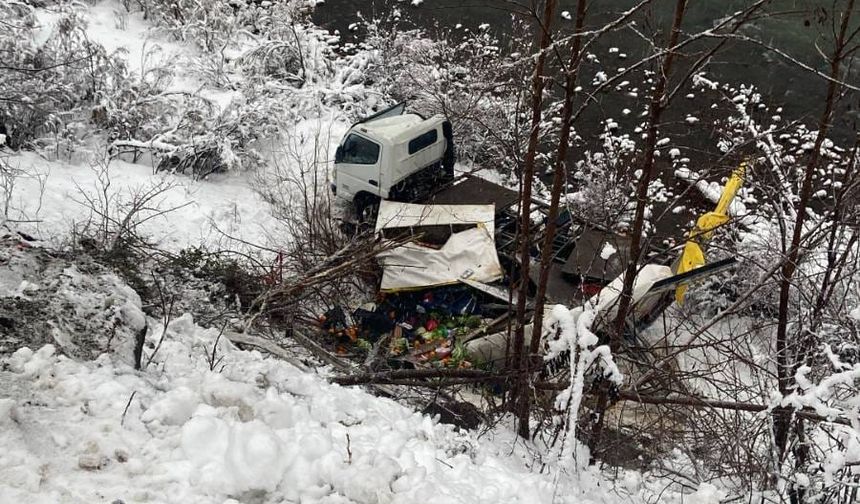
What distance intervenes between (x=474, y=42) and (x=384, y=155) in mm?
6554

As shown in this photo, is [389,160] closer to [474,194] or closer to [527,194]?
[474,194]

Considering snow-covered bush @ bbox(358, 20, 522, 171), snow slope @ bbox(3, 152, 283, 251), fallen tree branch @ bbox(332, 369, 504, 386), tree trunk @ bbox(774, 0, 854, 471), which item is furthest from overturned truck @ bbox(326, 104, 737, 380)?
tree trunk @ bbox(774, 0, 854, 471)

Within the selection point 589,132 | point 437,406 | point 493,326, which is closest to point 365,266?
point 493,326

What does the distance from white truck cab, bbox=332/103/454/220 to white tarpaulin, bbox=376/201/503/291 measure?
47.4 inches

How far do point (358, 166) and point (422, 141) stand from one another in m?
1.09

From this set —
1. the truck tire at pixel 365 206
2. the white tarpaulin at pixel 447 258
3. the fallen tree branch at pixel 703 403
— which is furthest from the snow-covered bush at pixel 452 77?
the fallen tree branch at pixel 703 403

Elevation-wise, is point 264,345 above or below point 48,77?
below

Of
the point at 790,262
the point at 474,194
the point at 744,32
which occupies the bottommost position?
the point at 474,194

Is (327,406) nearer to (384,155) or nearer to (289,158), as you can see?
(384,155)

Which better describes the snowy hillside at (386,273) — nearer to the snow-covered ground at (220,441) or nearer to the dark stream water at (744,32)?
the snow-covered ground at (220,441)

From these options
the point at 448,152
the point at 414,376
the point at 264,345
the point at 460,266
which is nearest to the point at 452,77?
the point at 448,152

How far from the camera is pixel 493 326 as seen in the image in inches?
349

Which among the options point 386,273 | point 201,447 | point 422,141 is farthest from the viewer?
point 422,141

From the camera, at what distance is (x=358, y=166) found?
35.9 feet
